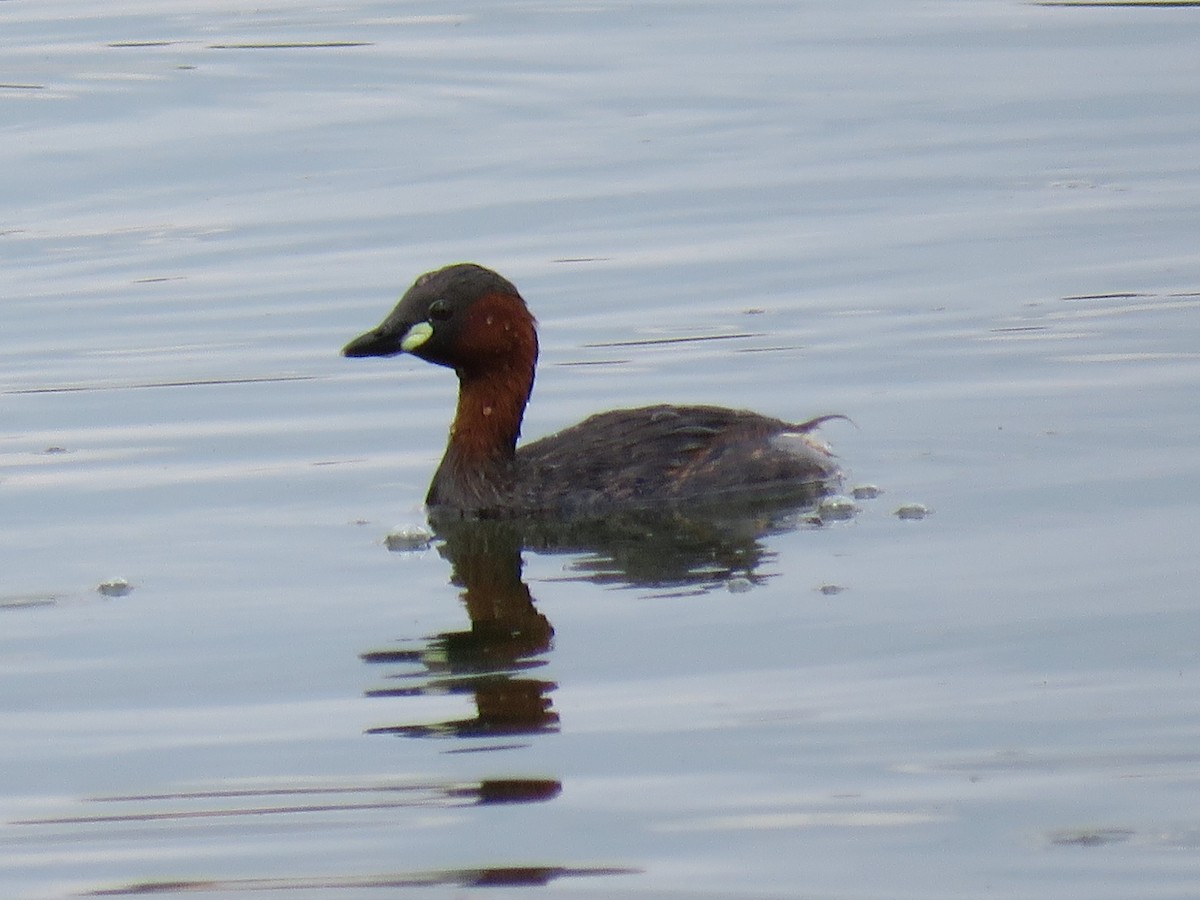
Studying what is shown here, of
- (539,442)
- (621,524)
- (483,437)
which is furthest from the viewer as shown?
(539,442)

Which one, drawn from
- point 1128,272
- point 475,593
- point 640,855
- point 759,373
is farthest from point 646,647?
point 1128,272

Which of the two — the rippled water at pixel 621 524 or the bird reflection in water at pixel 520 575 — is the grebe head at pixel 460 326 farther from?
the bird reflection in water at pixel 520 575

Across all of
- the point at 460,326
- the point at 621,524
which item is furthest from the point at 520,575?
the point at 460,326

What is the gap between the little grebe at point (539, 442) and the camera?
9.12 metres

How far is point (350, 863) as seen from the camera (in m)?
5.39

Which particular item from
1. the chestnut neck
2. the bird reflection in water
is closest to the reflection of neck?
the chestnut neck

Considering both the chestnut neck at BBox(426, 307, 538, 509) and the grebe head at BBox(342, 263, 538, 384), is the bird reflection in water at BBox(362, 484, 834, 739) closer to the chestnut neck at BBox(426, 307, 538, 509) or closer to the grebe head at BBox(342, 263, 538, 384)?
the chestnut neck at BBox(426, 307, 538, 509)

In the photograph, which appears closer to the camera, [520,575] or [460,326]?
[520,575]

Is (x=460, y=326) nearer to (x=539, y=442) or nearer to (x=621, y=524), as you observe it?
(x=539, y=442)

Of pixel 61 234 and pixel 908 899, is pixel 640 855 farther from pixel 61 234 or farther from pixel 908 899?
pixel 61 234

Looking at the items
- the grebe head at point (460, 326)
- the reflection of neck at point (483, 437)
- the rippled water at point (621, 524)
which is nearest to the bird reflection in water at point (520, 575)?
the rippled water at point (621, 524)

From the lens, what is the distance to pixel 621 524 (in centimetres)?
887

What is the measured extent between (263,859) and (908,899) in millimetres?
1422

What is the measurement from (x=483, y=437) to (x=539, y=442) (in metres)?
0.23
